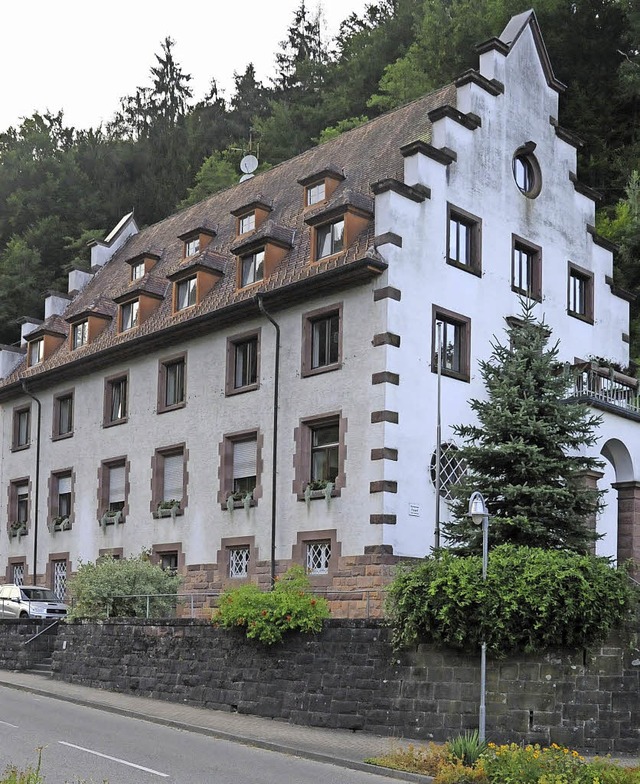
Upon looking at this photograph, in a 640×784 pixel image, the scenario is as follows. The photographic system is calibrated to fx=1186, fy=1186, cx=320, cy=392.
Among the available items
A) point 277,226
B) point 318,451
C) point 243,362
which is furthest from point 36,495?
point 318,451

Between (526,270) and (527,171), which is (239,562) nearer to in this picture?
(526,270)

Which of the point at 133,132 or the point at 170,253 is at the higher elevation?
the point at 133,132

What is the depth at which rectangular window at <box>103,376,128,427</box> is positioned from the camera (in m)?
37.8

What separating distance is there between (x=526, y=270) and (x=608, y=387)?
4.71m

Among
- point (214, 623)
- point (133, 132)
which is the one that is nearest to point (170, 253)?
point (214, 623)

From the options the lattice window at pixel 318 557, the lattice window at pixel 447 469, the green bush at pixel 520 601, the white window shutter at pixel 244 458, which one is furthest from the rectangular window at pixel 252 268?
the green bush at pixel 520 601

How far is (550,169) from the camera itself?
3431 cm

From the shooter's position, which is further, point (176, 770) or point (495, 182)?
point (495, 182)

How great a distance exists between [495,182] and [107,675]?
16368 millimetres

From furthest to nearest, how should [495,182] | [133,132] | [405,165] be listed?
[133,132], [495,182], [405,165]

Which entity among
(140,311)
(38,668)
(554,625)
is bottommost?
(38,668)

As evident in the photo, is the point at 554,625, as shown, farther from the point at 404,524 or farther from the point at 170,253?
the point at 170,253

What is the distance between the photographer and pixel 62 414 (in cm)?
4103

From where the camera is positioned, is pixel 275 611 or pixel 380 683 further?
pixel 275 611
